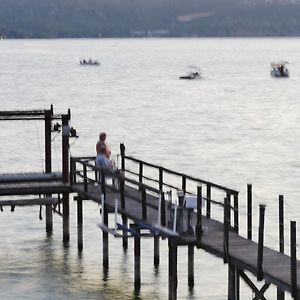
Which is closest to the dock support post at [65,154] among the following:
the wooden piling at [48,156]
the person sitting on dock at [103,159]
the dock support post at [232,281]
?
the wooden piling at [48,156]

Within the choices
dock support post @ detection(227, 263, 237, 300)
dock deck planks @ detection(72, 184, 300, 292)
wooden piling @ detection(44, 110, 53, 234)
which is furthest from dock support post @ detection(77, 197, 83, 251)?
dock support post @ detection(227, 263, 237, 300)

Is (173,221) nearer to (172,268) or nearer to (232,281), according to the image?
(172,268)

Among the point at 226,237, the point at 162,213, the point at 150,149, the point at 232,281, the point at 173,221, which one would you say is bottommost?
the point at 150,149

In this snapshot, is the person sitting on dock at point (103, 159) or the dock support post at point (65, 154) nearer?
the person sitting on dock at point (103, 159)

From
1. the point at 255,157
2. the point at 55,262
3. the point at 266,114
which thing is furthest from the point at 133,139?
the point at 55,262

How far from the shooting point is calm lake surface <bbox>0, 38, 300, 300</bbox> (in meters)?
35.6

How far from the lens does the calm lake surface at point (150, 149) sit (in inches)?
1403

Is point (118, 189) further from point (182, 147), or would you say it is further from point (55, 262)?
point (182, 147)

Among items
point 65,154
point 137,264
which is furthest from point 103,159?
point 137,264

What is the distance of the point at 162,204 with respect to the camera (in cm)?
3064

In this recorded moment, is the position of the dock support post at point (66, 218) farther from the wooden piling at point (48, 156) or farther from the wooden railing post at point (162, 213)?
the wooden railing post at point (162, 213)

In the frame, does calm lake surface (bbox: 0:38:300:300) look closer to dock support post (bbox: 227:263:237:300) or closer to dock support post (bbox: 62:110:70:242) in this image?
dock support post (bbox: 62:110:70:242)

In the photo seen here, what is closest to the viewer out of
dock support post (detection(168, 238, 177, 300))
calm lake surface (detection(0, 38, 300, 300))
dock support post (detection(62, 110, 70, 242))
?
dock support post (detection(168, 238, 177, 300))

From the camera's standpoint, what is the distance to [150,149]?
256 ft
